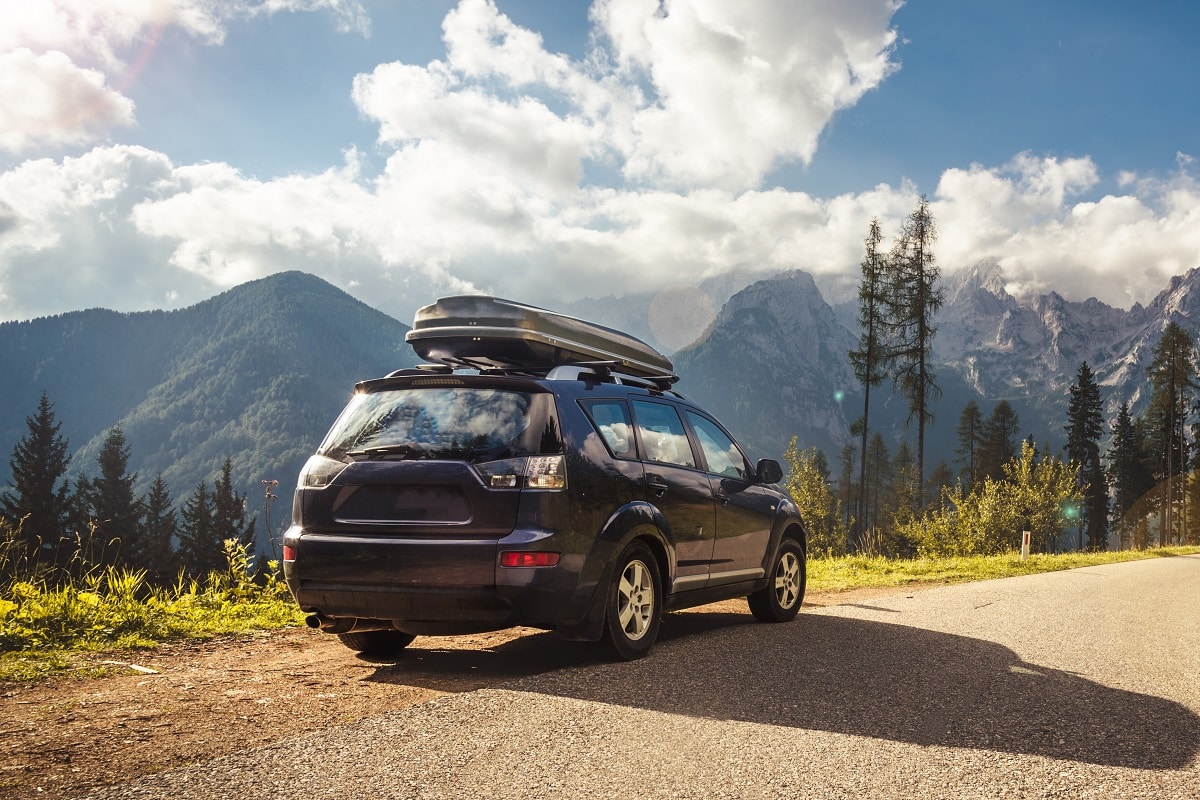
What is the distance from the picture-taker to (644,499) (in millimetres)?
5785

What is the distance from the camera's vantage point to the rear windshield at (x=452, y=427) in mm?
5113

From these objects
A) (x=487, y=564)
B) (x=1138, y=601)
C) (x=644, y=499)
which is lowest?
(x=1138, y=601)

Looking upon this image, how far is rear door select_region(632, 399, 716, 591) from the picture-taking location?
6.04 meters

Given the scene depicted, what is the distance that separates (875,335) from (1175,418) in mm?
33862

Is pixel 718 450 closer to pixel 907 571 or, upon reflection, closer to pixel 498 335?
pixel 498 335

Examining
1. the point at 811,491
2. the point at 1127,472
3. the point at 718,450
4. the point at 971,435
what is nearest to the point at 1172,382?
the point at 1127,472

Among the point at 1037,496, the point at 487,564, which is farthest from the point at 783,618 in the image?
the point at 1037,496

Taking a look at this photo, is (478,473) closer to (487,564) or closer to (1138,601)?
(487,564)

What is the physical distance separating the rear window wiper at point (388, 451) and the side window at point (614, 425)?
3.70 feet

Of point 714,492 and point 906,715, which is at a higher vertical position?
point 714,492

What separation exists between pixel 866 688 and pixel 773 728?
121cm

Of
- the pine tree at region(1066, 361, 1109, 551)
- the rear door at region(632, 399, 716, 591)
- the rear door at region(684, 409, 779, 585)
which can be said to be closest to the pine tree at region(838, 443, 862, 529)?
the pine tree at region(1066, 361, 1109, 551)

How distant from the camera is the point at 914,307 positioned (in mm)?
38875

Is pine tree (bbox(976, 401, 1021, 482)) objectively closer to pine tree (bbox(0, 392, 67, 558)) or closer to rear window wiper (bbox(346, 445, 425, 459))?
pine tree (bbox(0, 392, 67, 558))
